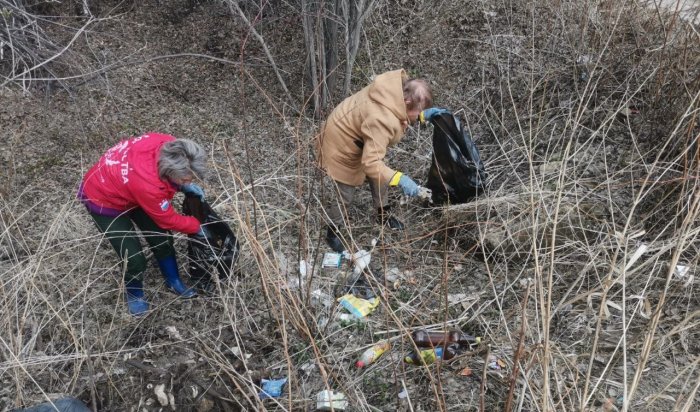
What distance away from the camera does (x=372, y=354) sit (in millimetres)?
2555

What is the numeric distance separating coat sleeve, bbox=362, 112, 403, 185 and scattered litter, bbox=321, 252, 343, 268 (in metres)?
0.73

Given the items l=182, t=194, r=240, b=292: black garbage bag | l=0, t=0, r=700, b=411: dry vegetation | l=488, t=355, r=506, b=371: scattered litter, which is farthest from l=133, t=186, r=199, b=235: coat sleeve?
l=488, t=355, r=506, b=371: scattered litter

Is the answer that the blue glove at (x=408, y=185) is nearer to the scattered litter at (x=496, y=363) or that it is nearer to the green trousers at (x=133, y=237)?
the scattered litter at (x=496, y=363)

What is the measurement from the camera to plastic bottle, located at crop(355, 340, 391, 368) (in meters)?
2.55

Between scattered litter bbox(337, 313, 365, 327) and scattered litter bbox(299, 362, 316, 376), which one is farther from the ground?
scattered litter bbox(337, 313, 365, 327)

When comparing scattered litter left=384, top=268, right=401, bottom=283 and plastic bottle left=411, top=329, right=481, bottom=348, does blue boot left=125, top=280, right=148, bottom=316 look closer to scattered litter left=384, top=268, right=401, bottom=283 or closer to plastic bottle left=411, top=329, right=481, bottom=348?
scattered litter left=384, top=268, right=401, bottom=283

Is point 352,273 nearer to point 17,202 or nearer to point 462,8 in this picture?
point 17,202

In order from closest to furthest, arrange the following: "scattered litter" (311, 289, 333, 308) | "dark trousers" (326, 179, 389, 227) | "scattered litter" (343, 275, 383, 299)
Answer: "scattered litter" (311, 289, 333, 308) → "scattered litter" (343, 275, 383, 299) → "dark trousers" (326, 179, 389, 227)

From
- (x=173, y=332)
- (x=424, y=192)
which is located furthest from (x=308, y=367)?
(x=424, y=192)

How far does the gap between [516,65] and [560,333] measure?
8.99 feet

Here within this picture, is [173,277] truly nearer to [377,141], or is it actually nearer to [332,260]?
[332,260]

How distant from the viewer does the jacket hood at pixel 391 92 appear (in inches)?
111

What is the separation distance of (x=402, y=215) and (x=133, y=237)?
5.62ft

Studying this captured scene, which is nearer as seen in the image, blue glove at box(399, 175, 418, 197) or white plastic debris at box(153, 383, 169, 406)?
white plastic debris at box(153, 383, 169, 406)
